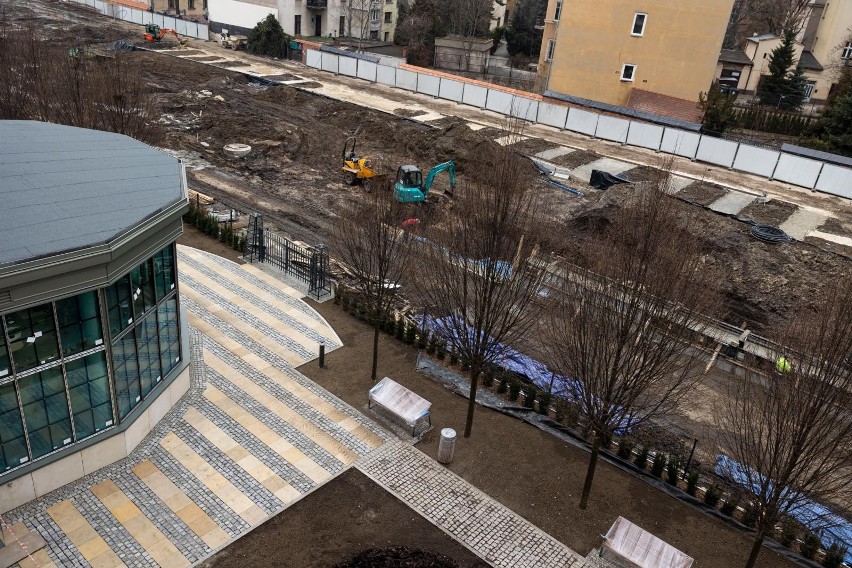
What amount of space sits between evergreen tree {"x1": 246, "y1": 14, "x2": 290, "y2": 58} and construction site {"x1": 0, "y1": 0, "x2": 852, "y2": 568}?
12.5ft

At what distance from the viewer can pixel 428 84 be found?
5116 centimetres

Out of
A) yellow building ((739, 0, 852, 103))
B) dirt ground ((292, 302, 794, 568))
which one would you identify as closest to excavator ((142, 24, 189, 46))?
yellow building ((739, 0, 852, 103))

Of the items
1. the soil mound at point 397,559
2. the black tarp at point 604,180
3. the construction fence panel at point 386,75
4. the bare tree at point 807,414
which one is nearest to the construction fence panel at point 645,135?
the black tarp at point 604,180

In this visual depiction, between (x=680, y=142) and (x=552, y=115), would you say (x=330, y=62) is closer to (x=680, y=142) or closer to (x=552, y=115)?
(x=552, y=115)

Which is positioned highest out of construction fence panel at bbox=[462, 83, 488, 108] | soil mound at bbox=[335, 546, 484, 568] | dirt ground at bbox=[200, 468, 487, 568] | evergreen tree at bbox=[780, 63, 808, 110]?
evergreen tree at bbox=[780, 63, 808, 110]

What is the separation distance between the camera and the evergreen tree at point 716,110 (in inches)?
1667

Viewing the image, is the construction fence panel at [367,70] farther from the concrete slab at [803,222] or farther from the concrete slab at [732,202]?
the concrete slab at [803,222]

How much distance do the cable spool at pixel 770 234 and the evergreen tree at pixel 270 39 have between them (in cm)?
4656

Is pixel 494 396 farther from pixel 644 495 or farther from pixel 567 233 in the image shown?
pixel 567 233

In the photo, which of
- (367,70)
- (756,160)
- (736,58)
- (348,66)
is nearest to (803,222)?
(756,160)

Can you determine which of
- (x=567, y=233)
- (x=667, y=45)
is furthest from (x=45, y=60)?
(x=667, y=45)

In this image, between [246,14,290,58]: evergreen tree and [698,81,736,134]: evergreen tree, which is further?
[246,14,290,58]: evergreen tree

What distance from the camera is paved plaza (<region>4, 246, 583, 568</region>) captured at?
11938mm

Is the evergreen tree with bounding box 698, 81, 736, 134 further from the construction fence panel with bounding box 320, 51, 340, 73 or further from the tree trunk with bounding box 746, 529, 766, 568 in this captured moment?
the tree trunk with bounding box 746, 529, 766, 568
